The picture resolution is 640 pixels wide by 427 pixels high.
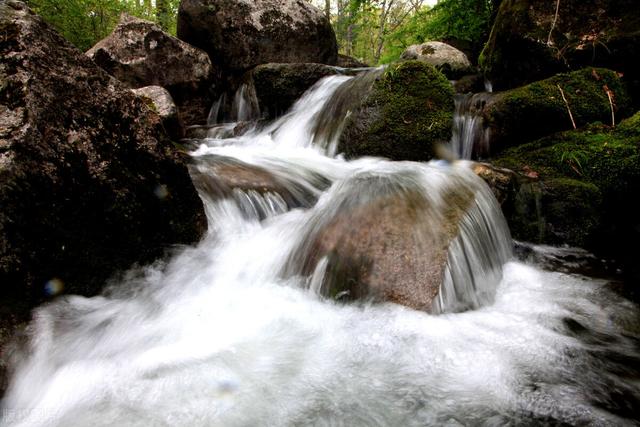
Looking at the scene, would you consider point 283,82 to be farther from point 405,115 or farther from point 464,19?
point 464,19

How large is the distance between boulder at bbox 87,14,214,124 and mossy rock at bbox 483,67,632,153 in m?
6.63

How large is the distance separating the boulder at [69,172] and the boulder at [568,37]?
5.26 meters

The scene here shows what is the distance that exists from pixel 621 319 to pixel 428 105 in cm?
346

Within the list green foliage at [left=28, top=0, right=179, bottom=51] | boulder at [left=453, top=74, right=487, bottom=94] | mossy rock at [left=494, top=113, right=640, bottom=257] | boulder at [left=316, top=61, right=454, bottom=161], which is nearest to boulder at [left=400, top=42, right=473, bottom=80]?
boulder at [left=453, top=74, right=487, bottom=94]

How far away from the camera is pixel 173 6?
48.8ft

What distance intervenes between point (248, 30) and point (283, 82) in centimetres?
314

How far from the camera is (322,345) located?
2.26 metres

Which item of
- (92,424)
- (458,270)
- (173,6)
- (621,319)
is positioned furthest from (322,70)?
(173,6)

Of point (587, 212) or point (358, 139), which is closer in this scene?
point (587, 212)

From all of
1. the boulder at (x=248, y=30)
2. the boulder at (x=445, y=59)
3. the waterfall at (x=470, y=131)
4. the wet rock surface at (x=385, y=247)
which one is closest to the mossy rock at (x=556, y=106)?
the waterfall at (x=470, y=131)

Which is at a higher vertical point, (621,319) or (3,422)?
(621,319)

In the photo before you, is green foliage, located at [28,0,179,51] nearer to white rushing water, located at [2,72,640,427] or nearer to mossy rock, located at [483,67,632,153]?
white rushing water, located at [2,72,640,427]

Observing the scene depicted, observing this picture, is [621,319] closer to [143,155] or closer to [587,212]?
[587,212]

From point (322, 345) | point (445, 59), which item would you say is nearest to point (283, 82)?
point (445, 59)
